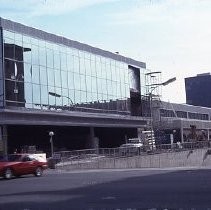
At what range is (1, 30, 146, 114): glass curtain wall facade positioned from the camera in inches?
2386

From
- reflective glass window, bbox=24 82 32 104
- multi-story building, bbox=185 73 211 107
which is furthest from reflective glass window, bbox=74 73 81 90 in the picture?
multi-story building, bbox=185 73 211 107

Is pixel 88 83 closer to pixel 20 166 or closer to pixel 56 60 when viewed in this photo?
pixel 56 60

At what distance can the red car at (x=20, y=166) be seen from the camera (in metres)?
34.0

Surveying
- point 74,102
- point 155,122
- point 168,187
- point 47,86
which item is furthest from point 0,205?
point 155,122

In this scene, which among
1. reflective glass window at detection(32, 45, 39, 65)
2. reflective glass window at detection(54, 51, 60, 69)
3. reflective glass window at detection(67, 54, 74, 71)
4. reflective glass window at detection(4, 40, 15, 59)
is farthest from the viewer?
reflective glass window at detection(67, 54, 74, 71)

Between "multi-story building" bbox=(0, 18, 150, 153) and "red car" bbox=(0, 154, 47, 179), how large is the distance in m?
21.1

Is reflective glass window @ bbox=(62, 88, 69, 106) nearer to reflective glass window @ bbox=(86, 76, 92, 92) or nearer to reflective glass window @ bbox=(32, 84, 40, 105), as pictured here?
reflective glass window @ bbox=(32, 84, 40, 105)

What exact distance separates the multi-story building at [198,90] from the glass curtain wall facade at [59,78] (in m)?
88.1

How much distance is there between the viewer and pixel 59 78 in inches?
2709

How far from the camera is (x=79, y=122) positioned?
72.4 meters

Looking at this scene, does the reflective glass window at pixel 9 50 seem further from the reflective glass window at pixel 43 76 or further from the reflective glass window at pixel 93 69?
the reflective glass window at pixel 93 69

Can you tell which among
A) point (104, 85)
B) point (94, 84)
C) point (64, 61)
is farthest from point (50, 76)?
point (104, 85)

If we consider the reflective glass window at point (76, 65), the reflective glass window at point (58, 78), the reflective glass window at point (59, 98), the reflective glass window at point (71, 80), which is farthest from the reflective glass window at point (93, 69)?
the reflective glass window at point (59, 98)

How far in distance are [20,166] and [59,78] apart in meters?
34.6
